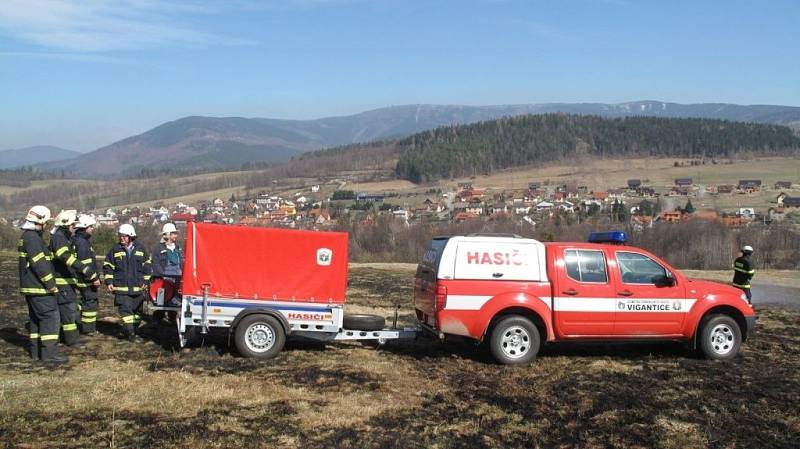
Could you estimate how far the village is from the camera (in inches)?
2613

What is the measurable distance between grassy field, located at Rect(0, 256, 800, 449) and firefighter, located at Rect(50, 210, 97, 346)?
0.48 meters

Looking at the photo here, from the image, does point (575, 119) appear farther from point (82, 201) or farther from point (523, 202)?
point (82, 201)

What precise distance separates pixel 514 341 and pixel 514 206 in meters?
71.0

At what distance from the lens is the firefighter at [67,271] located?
952 cm

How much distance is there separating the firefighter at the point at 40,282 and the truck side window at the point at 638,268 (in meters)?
8.48

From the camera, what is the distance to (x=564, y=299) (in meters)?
9.59

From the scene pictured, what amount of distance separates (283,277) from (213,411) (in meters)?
2.90

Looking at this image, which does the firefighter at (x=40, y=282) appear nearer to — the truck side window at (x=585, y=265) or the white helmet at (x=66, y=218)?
the white helmet at (x=66, y=218)

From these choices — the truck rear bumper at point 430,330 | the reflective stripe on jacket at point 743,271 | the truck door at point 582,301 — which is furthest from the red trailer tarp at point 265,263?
the reflective stripe on jacket at point 743,271

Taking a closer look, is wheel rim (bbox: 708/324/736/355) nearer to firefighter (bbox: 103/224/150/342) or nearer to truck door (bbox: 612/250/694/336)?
truck door (bbox: 612/250/694/336)

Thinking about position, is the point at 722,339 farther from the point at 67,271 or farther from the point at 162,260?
the point at 67,271

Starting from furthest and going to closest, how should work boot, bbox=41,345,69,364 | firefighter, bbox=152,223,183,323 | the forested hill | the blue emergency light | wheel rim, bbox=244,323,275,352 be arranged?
the forested hill → firefighter, bbox=152,223,183,323 → the blue emergency light → wheel rim, bbox=244,323,275,352 → work boot, bbox=41,345,69,364

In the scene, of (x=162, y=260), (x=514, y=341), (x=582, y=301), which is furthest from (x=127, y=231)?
(x=582, y=301)

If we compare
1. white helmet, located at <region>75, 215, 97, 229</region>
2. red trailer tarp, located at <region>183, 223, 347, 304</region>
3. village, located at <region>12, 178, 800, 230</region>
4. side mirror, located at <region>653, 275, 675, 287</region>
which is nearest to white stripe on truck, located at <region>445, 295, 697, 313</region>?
side mirror, located at <region>653, 275, 675, 287</region>
